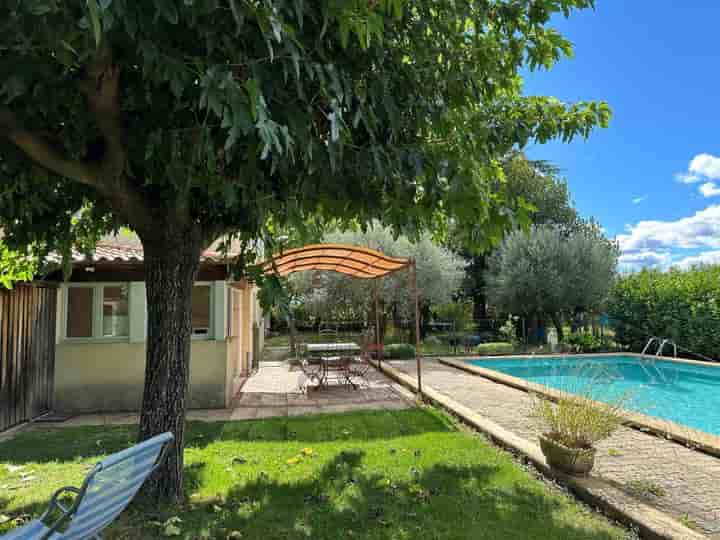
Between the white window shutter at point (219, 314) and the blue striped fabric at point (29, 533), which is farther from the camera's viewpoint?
the white window shutter at point (219, 314)

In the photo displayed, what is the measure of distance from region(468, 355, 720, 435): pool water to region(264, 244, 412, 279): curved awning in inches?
150

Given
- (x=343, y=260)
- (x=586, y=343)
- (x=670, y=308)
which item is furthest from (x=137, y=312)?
(x=670, y=308)

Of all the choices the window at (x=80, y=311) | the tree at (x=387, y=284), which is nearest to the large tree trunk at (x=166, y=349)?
the window at (x=80, y=311)

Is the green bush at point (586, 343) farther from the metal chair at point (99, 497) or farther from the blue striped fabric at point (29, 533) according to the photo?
the blue striped fabric at point (29, 533)

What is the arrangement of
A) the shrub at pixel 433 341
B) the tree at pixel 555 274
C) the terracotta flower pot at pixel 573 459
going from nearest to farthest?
the terracotta flower pot at pixel 573 459 < the shrub at pixel 433 341 < the tree at pixel 555 274

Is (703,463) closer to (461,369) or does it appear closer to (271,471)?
(271,471)

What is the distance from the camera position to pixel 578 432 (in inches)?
178

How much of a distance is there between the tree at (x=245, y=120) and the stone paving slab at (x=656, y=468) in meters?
2.93

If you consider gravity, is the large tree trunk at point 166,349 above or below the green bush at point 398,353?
above

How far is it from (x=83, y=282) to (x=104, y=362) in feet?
5.00

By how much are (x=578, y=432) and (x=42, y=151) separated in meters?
5.25

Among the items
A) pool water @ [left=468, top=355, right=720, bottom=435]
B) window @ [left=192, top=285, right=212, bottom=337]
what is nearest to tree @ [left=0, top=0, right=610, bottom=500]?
pool water @ [left=468, top=355, right=720, bottom=435]

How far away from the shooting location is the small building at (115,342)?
812cm

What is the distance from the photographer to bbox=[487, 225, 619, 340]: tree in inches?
769
